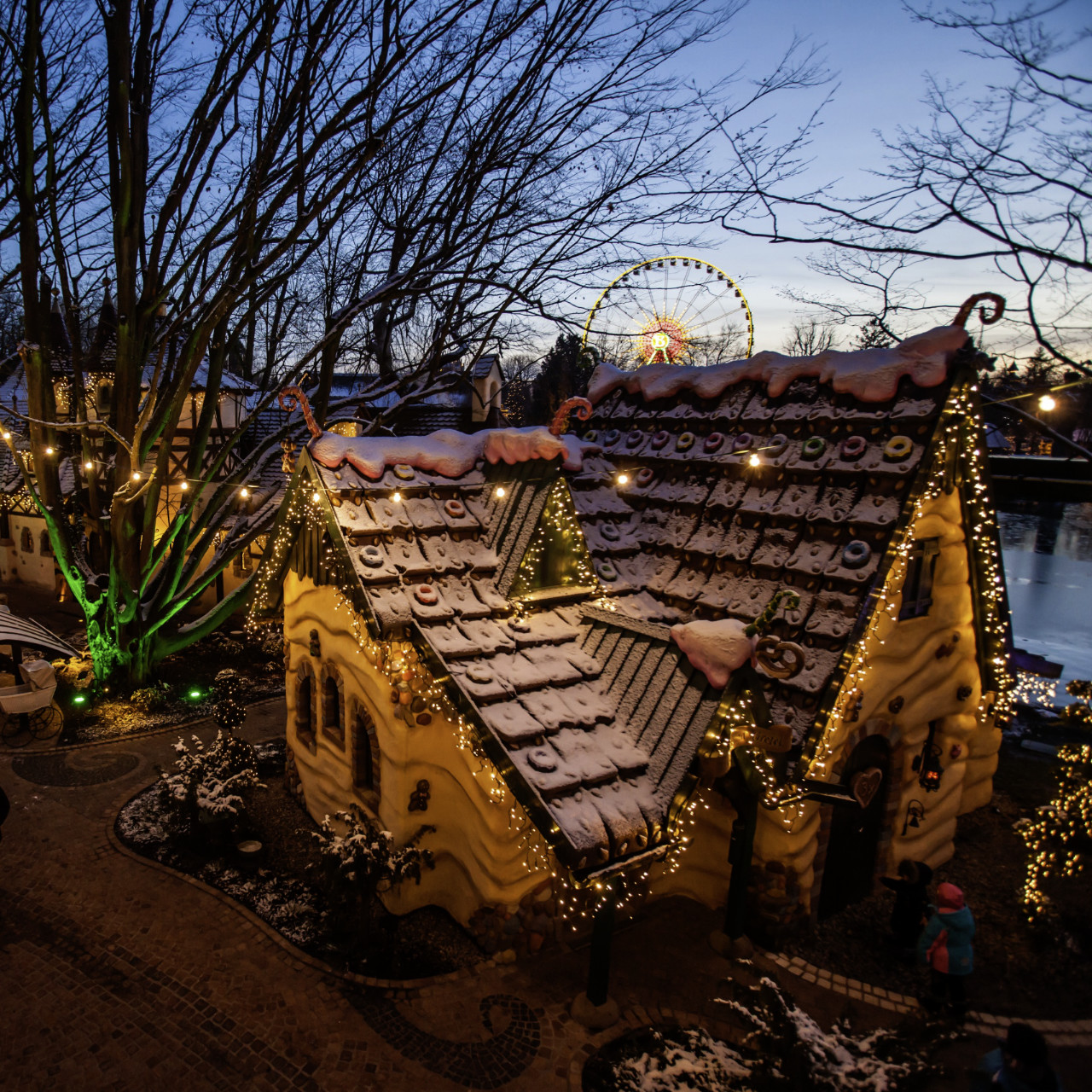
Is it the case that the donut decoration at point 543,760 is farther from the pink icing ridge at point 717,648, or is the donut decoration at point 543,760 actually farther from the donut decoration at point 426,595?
the donut decoration at point 426,595

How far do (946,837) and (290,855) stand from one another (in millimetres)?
9611

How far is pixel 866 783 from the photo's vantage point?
8.12 meters

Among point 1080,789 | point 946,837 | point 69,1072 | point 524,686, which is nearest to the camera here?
point 69,1072

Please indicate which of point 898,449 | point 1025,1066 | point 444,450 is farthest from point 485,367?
point 1025,1066

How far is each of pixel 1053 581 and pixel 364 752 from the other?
84.2ft

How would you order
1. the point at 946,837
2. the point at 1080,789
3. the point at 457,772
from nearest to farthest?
the point at 457,772, the point at 1080,789, the point at 946,837

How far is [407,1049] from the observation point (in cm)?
631

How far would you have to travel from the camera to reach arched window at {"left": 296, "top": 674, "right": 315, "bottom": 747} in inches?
400

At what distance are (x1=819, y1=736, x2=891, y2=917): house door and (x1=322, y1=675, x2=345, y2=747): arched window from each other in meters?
6.64

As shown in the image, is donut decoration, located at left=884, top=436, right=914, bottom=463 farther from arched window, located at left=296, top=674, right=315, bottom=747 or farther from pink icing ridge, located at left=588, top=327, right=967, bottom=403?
arched window, located at left=296, top=674, right=315, bottom=747

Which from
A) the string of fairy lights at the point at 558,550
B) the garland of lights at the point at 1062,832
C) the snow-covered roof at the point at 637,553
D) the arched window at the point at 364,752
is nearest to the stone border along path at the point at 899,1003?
the garland of lights at the point at 1062,832

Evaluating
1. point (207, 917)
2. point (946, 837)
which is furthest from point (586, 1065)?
point (946, 837)

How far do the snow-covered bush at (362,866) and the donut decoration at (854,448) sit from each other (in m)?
6.84

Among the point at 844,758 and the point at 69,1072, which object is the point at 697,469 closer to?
the point at 844,758
